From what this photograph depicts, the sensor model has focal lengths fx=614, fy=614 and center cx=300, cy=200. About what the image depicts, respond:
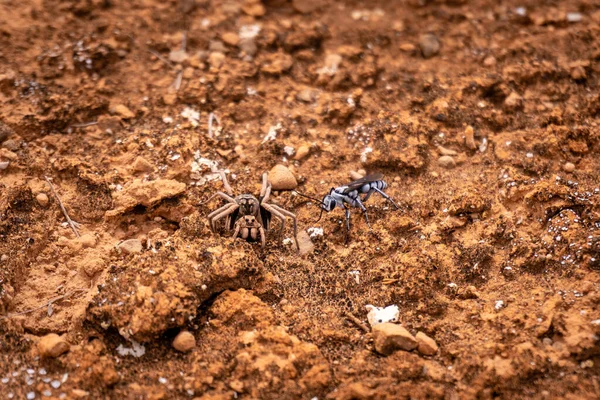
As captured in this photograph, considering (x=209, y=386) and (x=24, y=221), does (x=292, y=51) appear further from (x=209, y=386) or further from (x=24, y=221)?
(x=209, y=386)

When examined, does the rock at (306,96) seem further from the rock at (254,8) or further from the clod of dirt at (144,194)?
the clod of dirt at (144,194)

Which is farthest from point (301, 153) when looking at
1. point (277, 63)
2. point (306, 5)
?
point (306, 5)

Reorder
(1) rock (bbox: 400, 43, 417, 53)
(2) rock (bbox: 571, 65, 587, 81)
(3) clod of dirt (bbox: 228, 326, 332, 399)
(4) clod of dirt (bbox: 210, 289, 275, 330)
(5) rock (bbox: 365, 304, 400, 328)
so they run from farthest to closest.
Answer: (1) rock (bbox: 400, 43, 417, 53) < (2) rock (bbox: 571, 65, 587, 81) < (5) rock (bbox: 365, 304, 400, 328) < (4) clod of dirt (bbox: 210, 289, 275, 330) < (3) clod of dirt (bbox: 228, 326, 332, 399)

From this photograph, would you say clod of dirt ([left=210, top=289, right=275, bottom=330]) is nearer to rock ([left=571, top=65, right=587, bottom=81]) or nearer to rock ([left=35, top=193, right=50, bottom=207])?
rock ([left=35, top=193, right=50, bottom=207])

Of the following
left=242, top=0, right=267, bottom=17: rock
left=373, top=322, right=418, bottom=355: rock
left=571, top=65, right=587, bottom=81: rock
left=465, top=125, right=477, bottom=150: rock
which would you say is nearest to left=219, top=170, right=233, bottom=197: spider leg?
left=373, top=322, right=418, bottom=355: rock

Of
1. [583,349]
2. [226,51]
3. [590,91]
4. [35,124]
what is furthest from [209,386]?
[590,91]

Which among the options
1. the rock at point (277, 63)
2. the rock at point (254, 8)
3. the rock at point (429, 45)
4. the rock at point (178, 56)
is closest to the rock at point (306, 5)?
the rock at point (254, 8)

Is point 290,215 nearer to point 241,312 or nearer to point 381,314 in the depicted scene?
point 241,312
